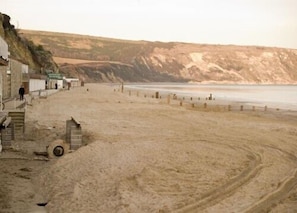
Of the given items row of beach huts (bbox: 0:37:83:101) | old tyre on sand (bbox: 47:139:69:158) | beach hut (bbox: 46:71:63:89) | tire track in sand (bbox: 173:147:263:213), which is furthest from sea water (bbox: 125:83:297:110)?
old tyre on sand (bbox: 47:139:69:158)

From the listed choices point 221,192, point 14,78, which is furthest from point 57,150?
point 14,78

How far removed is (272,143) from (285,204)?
31.0ft

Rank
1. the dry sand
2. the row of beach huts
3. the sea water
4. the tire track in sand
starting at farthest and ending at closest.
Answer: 1. the sea water
2. the row of beach huts
3. the dry sand
4. the tire track in sand

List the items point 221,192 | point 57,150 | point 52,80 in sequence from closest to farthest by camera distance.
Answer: point 221,192 → point 57,150 → point 52,80

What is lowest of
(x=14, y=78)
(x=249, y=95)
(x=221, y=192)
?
(x=249, y=95)

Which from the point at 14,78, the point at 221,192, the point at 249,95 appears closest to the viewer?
the point at 221,192

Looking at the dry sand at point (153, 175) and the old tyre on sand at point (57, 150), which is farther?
the old tyre on sand at point (57, 150)

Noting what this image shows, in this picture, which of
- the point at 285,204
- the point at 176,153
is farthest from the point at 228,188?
the point at 176,153

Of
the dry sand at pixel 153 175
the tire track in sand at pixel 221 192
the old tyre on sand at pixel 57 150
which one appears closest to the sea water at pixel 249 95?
the dry sand at pixel 153 175

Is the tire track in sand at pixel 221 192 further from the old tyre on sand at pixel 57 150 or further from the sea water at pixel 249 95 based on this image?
the sea water at pixel 249 95

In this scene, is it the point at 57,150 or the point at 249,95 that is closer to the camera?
the point at 57,150

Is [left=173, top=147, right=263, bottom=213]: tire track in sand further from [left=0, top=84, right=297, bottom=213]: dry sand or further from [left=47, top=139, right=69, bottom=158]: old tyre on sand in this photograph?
[left=47, top=139, right=69, bottom=158]: old tyre on sand

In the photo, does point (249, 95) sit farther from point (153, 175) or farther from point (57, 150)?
point (153, 175)

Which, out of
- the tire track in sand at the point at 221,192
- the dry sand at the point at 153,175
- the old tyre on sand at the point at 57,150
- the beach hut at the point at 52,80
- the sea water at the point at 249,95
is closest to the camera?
the tire track in sand at the point at 221,192
